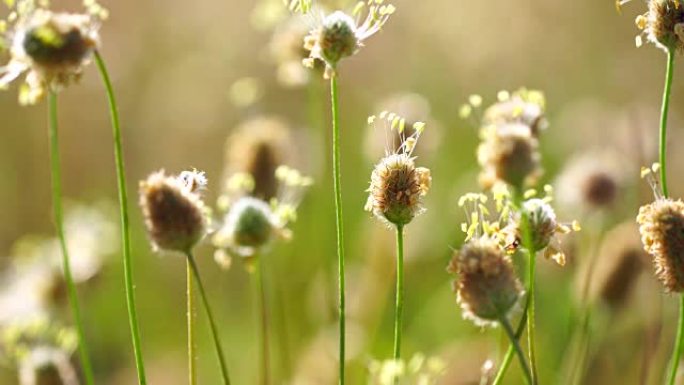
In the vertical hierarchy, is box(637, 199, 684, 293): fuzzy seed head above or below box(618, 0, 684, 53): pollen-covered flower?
below

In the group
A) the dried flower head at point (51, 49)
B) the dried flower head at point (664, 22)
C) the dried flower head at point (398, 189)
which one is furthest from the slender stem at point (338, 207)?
the dried flower head at point (664, 22)

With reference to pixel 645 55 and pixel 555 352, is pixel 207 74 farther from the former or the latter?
pixel 555 352

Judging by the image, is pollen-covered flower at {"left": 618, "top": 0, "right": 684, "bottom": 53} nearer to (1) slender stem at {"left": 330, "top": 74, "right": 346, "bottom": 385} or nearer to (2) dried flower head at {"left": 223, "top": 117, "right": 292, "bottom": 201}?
(1) slender stem at {"left": 330, "top": 74, "right": 346, "bottom": 385}

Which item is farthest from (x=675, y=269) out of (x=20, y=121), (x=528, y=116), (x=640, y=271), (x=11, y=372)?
(x=20, y=121)

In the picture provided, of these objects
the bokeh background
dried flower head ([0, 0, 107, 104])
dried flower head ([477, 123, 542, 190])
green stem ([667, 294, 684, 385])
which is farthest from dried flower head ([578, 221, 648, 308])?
dried flower head ([0, 0, 107, 104])

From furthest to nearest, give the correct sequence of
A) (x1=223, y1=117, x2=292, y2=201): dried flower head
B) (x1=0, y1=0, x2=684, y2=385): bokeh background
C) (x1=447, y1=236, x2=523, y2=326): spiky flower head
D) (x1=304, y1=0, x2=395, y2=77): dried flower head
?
(x1=0, y1=0, x2=684, y2=385): bokeh background, (x1=223, y1=117, x2=292, y2=201): dried flower head, (x1=304, y1=0, x2=395, y2=77): dried flower head, (x1=447, y1=236, x2=523, y2=326): spiky flower head
